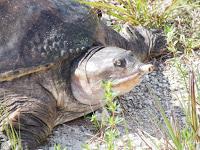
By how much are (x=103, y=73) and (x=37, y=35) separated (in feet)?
1.47

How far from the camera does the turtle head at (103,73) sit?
2.88 metres

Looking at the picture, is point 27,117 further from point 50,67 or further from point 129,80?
point 129,80

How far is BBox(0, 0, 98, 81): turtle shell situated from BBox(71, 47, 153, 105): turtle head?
126 mm

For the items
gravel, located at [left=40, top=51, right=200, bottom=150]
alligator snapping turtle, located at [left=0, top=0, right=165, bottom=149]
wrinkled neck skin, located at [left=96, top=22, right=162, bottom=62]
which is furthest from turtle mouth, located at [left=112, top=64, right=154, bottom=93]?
wrinkled neck skin, located at [left=96, top=22, right=162, bottom=62]

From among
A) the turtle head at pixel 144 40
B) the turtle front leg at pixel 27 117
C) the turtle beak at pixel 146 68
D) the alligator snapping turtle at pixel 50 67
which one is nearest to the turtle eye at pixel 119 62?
the alligator snapping turtle at pixel 50 67

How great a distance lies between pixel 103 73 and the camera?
2920 mm

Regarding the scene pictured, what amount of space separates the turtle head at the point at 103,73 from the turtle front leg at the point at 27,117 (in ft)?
0.65

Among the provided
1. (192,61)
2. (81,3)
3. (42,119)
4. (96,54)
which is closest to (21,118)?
(42,119)

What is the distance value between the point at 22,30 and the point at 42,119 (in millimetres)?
520

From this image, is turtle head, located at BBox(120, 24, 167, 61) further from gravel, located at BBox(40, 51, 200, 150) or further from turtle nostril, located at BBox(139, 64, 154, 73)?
turtle nostril, located at BBox(139, 64, 154, 73)

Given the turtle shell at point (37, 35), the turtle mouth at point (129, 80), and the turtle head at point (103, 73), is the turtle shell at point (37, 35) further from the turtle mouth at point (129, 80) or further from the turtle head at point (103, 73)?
the turtle mouth at point (129, 80)

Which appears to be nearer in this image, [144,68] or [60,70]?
[144,68]

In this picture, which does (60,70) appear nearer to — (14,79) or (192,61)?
(14,79)

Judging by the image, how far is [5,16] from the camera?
297 centimetres
